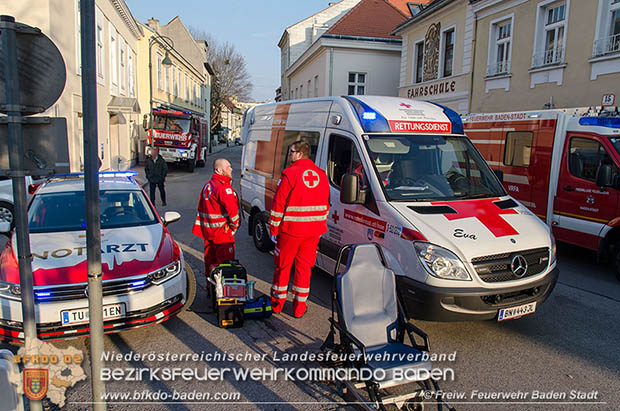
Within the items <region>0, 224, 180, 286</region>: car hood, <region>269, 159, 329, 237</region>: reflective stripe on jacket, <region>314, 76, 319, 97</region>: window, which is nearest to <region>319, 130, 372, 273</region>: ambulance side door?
<region>269, 159, 329, 237</region>: reflective stripe on jacket

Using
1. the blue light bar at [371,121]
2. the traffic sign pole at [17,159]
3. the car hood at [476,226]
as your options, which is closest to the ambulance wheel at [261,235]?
the blue light bar at [371,121]

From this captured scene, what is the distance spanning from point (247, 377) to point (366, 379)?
117cm

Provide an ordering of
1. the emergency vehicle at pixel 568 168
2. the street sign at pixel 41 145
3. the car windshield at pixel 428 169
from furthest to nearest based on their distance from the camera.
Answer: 1. the emergency vehicle at pixel 568 168
2. the car windshield at pixel 428 169
3. the street sign at pixel 41 145

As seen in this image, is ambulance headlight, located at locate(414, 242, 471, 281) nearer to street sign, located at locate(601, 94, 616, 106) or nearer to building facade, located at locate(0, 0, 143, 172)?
building facade, located at locate(0, 0, 143, 172)

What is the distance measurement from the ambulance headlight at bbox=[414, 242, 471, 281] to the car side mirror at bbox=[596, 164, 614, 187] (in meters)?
4.00

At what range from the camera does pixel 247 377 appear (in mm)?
3898

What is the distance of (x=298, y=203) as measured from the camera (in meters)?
4.89

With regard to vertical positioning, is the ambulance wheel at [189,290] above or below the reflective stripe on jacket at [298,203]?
below

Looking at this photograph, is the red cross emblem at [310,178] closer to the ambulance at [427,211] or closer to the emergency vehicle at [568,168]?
the ambulance at [427,211]

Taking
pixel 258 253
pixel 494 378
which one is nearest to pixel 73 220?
pixel 258 253

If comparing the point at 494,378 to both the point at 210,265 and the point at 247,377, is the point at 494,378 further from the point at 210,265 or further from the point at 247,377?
the point at 210,265

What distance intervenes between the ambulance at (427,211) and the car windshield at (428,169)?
1cm

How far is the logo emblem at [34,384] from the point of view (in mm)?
2827

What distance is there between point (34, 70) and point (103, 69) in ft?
64.6
